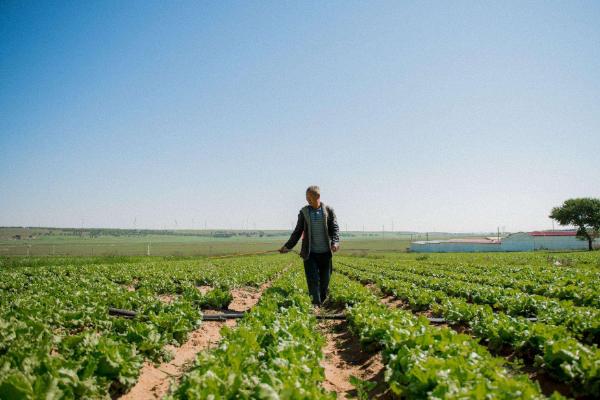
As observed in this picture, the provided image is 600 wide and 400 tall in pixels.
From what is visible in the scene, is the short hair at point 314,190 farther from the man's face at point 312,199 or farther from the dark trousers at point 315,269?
the dark trousers at point 315,269

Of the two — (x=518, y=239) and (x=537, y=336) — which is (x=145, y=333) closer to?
(x=537, y=336)

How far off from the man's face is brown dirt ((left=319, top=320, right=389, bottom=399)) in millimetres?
3040

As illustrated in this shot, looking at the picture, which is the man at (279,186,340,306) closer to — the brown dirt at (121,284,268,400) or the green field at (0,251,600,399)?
the green field at (0,251,600,399)

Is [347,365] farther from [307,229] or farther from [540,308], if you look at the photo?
[540,308]

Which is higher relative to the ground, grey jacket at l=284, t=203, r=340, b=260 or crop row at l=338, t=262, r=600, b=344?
grey jacket at l=284, t=203, r=340, b=260

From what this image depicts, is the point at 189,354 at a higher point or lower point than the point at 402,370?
lower

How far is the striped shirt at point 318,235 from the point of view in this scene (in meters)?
8.95

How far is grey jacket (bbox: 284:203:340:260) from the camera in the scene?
891cm

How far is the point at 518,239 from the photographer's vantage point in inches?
2936

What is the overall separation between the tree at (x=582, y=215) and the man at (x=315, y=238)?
7700 centimetres

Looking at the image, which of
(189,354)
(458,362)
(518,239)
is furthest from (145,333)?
(518,239)

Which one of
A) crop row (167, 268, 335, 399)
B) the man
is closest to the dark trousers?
the man

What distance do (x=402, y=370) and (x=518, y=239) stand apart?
84375mm

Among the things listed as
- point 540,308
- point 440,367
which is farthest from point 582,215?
point 440,367
